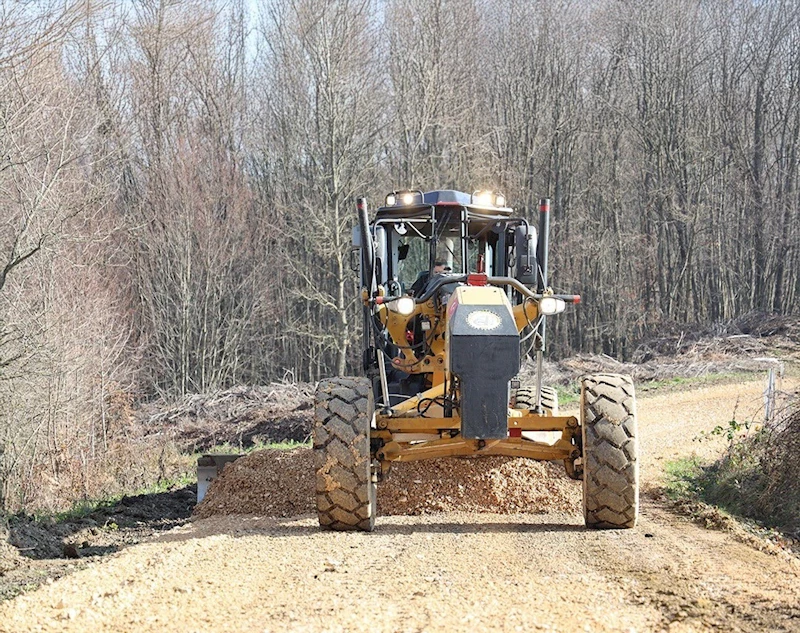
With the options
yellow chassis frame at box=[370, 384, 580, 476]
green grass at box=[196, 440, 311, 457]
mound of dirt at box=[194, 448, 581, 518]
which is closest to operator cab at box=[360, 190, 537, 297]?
mound of dirt at box=[194, 448, 581, 518]

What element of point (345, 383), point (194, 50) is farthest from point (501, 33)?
point (345, 383)

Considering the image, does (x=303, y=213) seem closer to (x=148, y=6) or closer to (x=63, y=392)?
(x=148, y=6)

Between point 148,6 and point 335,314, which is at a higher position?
point 148,6

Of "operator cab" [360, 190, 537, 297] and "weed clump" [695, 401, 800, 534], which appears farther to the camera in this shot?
"operator cab" [360, 190, 537, 297]

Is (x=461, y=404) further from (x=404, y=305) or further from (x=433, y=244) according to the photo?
(x=433, y=244)

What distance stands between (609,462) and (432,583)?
8.04 feet

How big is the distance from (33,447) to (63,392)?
1166mm

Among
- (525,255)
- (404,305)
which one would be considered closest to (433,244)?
(525,255)

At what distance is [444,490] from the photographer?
9.45m

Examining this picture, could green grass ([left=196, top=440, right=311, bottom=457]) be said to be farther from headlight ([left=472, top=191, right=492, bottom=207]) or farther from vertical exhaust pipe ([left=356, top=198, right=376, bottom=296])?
headlight ([left=472, top=191, right=492, bottom=207])

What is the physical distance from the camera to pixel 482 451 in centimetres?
775

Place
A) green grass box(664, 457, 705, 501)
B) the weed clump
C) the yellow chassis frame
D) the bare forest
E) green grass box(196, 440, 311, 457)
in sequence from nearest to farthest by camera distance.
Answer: the yellow chassis frame → the weed clump → green grass box(664, 457, 705, 501) → green grass box(196, 440, 311, 457) → the bare forest

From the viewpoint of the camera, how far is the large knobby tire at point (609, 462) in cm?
773

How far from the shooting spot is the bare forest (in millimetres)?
30422
